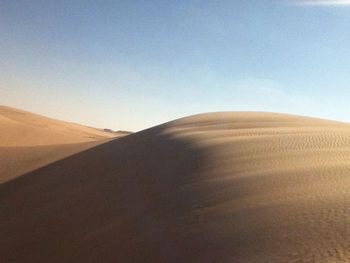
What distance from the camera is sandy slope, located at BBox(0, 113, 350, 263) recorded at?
516 cm

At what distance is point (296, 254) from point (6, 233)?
6.11 metres

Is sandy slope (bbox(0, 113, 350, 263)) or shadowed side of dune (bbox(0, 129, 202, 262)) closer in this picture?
sandy slope (bbox(0, 113, 350, 263))

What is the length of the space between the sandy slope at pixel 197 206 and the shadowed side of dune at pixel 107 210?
0.03 meters

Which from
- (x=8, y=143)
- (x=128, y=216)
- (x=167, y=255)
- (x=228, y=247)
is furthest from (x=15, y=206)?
(x=8, y=143)

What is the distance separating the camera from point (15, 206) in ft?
34.8

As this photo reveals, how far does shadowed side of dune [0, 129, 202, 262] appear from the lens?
616 cm

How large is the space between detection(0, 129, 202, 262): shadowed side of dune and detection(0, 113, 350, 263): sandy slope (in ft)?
0.08

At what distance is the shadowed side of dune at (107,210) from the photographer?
243 inches

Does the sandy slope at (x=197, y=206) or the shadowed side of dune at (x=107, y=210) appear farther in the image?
the shadowed side of dune at (x=107, y=210)

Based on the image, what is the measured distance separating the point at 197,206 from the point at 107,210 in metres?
2.17

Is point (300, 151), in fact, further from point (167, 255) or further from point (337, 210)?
point (167, 255)

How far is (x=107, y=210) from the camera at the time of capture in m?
8.25

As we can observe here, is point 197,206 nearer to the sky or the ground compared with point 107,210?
nearer to the sky

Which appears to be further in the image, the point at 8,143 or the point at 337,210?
the point at 8,143
